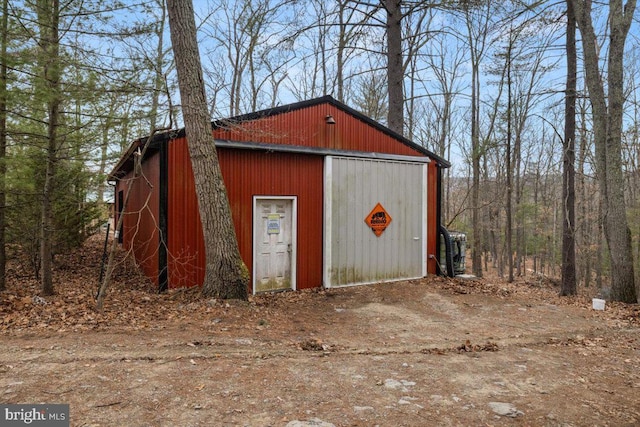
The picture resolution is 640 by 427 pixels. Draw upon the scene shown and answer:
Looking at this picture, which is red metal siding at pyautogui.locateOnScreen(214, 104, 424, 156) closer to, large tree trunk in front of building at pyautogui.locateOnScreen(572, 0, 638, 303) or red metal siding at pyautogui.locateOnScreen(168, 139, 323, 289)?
red metal siding at pyautogui.locateOnScreen(168, 139, 323, 289)

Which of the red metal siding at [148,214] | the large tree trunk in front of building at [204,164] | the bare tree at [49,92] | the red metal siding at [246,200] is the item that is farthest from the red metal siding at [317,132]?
the bare tree at [49,92]

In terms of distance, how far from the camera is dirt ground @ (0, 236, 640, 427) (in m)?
2.89

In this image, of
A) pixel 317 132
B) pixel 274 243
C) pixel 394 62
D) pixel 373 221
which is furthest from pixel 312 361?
pixel 394 62

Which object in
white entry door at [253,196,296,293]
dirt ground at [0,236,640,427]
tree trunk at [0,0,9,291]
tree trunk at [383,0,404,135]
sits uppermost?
tree trunk at [383,0,404,135]

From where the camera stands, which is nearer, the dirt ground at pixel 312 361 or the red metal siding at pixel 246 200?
the dirt ground at pixel 312 361

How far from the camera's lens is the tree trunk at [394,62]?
37.4 feet

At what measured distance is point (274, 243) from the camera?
750cm

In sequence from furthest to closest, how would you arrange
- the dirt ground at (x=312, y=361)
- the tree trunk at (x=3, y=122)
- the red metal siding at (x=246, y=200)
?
the red metal siding at (x=246, y=200)
the tree trunk at (x=3, y=122)
the dirt ground at (x=312, y=361)

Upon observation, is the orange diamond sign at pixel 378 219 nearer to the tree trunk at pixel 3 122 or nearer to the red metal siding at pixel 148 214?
the red metal siding at pixel 148 214

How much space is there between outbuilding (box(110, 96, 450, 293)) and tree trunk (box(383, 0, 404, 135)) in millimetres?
2745

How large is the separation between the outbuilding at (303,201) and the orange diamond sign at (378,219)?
0.02m

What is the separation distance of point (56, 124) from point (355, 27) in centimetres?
893

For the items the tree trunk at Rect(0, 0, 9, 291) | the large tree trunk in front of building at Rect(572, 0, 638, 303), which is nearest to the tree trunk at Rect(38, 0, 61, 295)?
the tree trunk at Rect(0, 0, 9, 291)

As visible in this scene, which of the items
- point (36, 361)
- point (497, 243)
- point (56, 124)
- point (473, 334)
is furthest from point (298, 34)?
point (497, 243)
